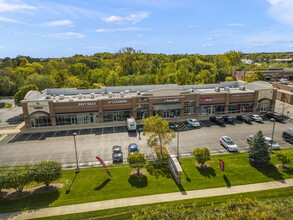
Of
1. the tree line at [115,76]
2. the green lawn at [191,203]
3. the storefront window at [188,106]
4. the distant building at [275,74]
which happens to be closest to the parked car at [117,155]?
the green lawn at [191,203]

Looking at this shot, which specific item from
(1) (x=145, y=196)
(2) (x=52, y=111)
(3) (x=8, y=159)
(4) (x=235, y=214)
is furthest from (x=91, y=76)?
(4) (x=235, y=214)

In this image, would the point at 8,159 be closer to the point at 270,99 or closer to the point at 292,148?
the point at 292,148

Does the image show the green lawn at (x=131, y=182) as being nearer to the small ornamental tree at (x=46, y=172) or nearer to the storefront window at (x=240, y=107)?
the small ornamental tree at (x=46, y=172)

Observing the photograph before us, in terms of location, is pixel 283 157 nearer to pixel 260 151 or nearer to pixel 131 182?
pixel 260 151

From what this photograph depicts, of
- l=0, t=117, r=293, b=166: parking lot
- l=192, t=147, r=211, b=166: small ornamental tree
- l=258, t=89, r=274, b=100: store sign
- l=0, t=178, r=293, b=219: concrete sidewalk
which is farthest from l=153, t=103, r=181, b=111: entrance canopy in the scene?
l=0, t=178, r=293, b=219: concrete sidewalk

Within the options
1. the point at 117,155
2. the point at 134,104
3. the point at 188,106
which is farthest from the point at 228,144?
the point at 134,104

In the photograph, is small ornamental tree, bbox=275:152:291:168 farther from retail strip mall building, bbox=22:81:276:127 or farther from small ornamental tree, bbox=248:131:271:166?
retail strip mall building, bbox=22:81:276:127
